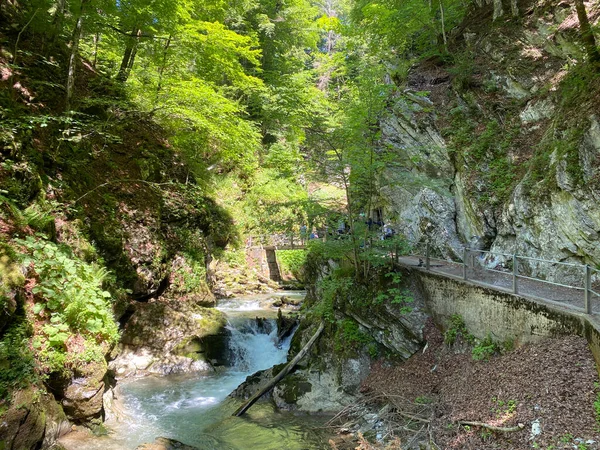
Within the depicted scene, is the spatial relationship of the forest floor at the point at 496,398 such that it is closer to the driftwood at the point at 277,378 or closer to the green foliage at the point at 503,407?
the green foliage at the point at 503,407

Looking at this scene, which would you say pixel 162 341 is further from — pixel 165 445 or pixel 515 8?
pixel 515 8

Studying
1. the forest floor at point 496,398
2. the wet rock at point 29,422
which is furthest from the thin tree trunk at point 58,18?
the forest floor at point 496,398

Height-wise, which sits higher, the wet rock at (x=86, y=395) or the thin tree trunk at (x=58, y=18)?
the thin tree trunk at (x=58, y=18)

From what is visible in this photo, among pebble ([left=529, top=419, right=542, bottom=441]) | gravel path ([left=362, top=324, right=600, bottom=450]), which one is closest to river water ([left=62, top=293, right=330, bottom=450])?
gravel path ([left=362, top=324, right=600, bottom=450])

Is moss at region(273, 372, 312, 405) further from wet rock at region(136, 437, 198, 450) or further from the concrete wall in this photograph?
the concrete wall

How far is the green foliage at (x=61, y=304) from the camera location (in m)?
6.34

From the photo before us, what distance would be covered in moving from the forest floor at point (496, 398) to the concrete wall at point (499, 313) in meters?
0.25

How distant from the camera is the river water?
7.16 m

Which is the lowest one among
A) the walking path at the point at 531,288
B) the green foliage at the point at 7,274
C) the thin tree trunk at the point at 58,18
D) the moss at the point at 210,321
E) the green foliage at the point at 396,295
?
the moss at the point at 210,321

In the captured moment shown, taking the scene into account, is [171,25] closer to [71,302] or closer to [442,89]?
[71,302]

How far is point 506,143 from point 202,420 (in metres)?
12.3

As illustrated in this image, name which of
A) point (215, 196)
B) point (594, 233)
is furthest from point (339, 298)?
point (215, 196)

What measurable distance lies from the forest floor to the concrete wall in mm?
246

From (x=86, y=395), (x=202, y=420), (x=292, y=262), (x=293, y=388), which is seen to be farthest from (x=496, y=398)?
(x=292, y=262)
